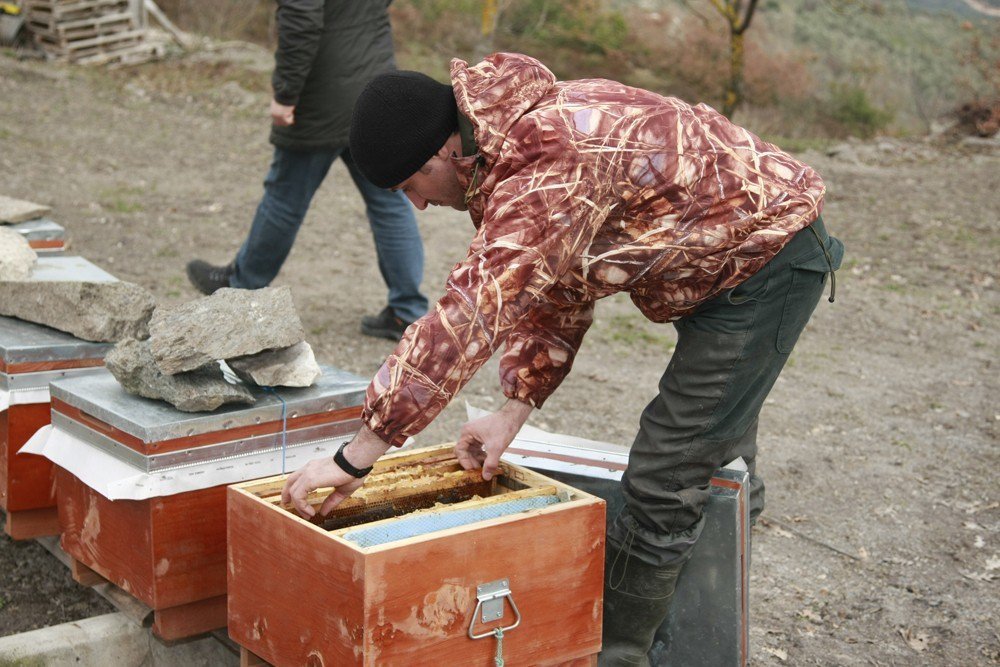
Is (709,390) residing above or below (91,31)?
above

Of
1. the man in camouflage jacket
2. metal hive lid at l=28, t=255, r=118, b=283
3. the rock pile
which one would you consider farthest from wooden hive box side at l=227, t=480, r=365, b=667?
metal hive lid at l=28, t=255, r=118, b=283

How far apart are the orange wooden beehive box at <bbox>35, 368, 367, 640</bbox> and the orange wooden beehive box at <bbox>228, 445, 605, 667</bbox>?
0.70ft

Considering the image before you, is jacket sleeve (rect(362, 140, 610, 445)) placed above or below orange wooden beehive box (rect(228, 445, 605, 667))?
above

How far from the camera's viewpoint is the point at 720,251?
2.38 metres

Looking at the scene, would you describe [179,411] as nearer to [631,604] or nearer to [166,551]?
[166,551]

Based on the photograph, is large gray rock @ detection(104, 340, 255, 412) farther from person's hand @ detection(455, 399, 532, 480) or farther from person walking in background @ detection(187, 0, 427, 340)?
person walking in background @ detection(187, 0, 427, 340)

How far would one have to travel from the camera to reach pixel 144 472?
2523 millimetres

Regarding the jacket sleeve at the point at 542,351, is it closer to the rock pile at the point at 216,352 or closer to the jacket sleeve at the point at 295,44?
the rock pile at the point at 216,352

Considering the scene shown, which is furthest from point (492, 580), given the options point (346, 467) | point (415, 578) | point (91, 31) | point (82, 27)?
point (82, 27)

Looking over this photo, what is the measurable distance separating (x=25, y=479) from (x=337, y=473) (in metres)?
1.35

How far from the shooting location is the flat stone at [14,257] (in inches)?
133

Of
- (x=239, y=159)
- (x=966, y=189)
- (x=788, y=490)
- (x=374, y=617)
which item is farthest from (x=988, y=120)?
(x=374, y=617)

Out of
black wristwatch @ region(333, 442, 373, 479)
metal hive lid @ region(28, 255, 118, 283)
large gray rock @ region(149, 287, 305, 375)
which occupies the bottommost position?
metal hive lid @ region(28, 255, 118, 283)

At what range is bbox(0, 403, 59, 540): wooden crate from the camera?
3008 millimetres
